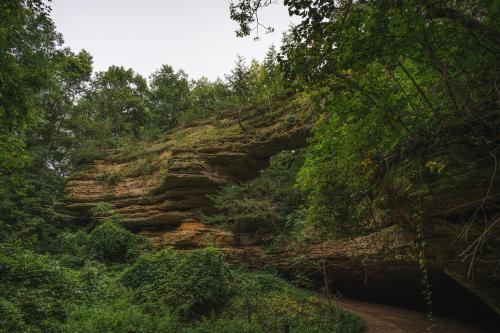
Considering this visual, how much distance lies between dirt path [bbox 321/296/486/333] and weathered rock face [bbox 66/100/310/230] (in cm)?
866

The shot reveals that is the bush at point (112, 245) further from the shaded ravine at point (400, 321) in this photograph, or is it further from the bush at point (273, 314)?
the shaded ravine at point (400, 321)

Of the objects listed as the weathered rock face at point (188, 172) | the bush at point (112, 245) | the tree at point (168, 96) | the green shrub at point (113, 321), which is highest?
the tree at point (168, 96)

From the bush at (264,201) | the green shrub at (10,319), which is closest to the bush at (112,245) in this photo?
the bush at (264,201)

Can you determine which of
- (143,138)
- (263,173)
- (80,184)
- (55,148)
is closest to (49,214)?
(80,184)

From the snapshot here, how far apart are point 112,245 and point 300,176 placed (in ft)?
35.1

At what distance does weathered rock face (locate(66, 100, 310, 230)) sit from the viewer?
17.7 meters

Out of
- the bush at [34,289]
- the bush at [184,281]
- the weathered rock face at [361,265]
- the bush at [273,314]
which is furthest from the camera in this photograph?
the weathered rock face at [361,265]

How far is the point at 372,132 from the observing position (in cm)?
485

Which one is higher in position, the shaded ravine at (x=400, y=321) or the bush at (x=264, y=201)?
the bush at (x=264, y=201)

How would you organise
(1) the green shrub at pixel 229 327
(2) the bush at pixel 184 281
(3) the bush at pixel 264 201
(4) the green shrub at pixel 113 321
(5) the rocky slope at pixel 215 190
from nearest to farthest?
(4) the green shrub at pixel 113 321 → (1) the green shrub at pixel 229 327 → (2) the bush at pixel 184 281 → (5) the rocky slope at pixel 215 190 → (3) the bush at pixel 264 201

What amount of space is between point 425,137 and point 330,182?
2437 millimetres

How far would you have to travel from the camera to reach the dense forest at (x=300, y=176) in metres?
3.86

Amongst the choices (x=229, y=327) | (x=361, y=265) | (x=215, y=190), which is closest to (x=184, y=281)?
(x=229, y=327)

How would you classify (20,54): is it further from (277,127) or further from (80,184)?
(277,127)
